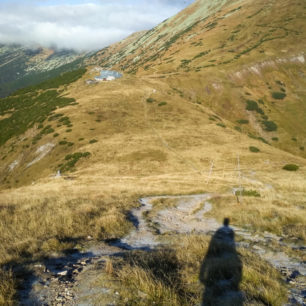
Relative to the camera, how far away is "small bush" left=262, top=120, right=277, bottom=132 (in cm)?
7622

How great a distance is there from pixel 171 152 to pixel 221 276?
3522 centimetres

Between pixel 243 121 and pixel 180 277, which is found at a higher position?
pixel 180 277

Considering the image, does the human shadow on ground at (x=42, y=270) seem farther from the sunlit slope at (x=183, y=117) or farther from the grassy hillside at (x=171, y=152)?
the sunlit slope at (x=183, y=117)

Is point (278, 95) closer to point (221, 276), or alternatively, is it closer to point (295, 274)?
point (295, 274)

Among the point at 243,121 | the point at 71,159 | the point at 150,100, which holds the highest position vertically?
the point at 150,100

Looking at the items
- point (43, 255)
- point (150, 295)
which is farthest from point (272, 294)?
point (43, 255)

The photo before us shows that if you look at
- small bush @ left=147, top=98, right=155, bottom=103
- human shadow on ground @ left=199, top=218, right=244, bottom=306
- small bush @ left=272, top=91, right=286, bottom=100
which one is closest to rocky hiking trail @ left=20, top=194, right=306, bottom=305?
human shadow on ground @ left=199, top=218, right=244, bottom=306

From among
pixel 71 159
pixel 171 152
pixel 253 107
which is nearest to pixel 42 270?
pixel 71 159

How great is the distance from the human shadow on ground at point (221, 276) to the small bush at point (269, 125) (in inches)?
3066

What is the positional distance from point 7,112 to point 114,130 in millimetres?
55658

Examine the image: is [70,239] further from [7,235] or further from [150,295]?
[150,295]

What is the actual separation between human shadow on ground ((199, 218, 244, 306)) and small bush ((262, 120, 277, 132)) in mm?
77869

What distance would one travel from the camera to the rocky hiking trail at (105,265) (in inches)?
197

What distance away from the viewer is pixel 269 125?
253 ft
